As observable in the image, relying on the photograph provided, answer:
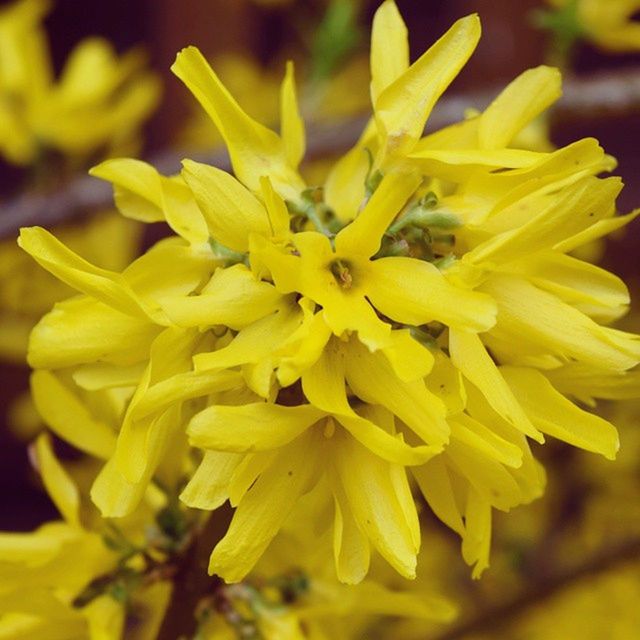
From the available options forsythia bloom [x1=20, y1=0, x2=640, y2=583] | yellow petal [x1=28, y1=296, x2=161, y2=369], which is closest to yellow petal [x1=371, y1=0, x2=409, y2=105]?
→ forsythia bloom [x1=20, y1=0, x2=640, y2=583]

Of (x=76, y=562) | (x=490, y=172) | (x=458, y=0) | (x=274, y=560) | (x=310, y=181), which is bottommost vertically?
(x=458, y=0)

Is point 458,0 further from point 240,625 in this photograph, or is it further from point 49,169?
point 240,625

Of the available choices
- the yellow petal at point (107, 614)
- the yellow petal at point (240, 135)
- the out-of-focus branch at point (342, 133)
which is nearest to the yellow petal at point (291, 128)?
the yellow petal at point (240, 135)

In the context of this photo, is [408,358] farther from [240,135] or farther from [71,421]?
[71,421]

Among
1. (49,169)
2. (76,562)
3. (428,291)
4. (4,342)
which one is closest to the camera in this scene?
(428,291)

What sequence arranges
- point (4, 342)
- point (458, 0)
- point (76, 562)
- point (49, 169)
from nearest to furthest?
point (76, 562)
point (49, 169)
point (4, 342)
point (458, 0)

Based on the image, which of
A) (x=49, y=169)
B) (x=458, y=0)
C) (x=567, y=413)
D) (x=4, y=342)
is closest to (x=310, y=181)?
(x=49, y=169)
